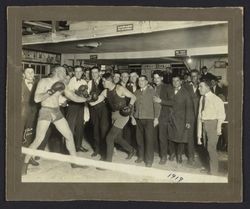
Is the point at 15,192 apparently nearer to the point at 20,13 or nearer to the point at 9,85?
the point at 9,85

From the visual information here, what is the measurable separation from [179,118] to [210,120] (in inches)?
3.5

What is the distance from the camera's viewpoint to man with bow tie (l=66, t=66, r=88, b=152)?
53.1 inches

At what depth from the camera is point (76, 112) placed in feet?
4.43

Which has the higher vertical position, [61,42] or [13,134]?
[61,42]

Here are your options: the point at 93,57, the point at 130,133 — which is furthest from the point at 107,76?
the point at 130,133

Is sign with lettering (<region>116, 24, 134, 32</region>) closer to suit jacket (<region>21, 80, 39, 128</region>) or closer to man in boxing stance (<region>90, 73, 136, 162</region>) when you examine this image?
man in boxing stance (<region>90, 73, 136, 162</region>)

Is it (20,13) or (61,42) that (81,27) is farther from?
(20,13)

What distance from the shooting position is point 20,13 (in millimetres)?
1327

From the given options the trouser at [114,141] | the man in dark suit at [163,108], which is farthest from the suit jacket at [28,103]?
the man in dark suit at [163,108]

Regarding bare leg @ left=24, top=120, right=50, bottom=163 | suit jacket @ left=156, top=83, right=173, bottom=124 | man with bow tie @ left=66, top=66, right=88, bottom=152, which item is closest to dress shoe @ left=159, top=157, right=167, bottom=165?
suit jacket @ left=156, top=83, right=173, bottom=124

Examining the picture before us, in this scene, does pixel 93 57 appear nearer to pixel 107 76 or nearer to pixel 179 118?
pixel 107 76

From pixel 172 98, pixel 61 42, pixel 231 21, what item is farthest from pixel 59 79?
pixel 231 21

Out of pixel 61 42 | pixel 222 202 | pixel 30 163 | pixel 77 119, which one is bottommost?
pixel 222 202

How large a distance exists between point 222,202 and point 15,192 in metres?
0.60
